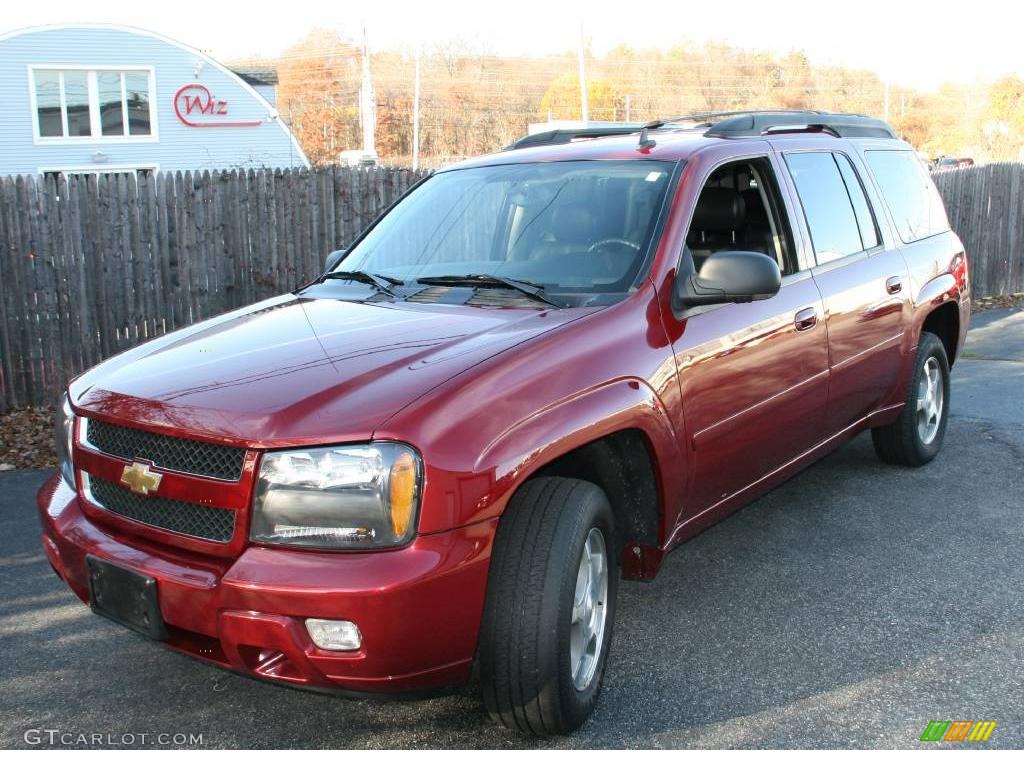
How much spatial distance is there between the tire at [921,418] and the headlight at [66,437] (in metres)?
4.36

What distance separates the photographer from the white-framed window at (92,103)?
105ft

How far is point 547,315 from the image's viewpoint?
363 centimetres

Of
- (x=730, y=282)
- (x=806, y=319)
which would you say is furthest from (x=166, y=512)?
(x=806, y=319)

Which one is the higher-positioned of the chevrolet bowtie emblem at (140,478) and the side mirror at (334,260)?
the side mirror at (334,260)

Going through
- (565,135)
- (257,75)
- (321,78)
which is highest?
(321,78)

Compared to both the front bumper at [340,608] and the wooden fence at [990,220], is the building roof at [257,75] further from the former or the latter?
the front bumper at [340,608]

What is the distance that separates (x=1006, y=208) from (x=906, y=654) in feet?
45.7

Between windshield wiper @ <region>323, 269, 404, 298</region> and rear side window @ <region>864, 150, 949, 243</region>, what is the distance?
2864 mm

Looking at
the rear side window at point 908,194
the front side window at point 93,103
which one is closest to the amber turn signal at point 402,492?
the rear side window at point 908,194

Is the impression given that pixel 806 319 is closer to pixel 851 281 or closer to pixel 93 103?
pixel 851 281

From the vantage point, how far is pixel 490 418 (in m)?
3.02

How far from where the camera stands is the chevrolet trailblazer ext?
283 centimetres

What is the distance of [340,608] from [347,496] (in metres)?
0.29

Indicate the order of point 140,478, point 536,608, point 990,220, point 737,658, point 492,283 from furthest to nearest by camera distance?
point 990,220
point 492,283
point 737,658
point 140,478
point 536,608
